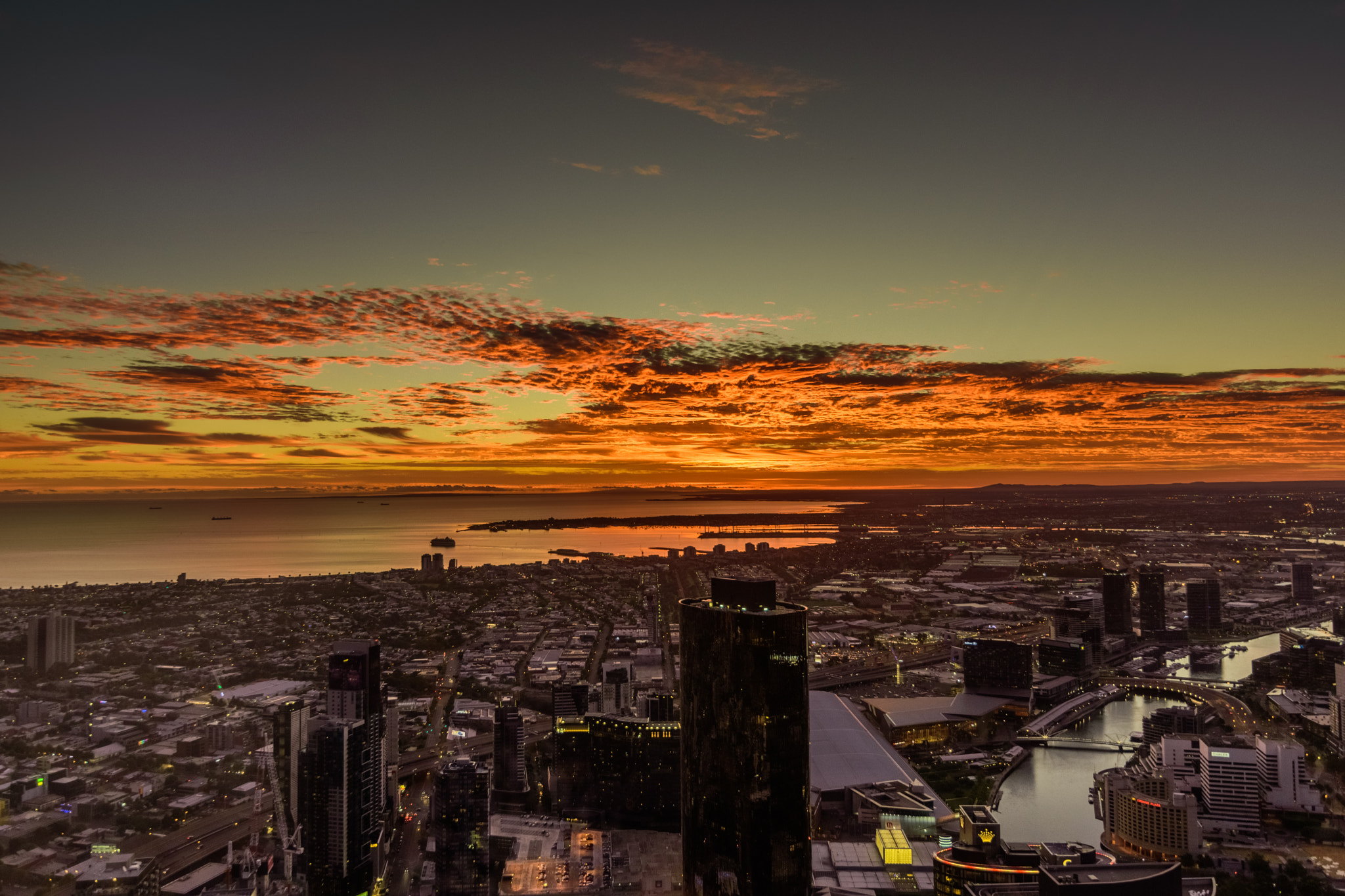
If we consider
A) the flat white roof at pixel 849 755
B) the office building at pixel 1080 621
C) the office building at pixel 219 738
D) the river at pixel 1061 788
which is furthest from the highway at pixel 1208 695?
the office building at pixel 219 738

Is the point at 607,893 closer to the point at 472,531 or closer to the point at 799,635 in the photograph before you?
the point at 799,635

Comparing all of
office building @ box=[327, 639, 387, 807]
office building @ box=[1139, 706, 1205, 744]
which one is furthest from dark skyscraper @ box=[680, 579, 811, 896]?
office building @ box=[1139, 706, 1205, 744]

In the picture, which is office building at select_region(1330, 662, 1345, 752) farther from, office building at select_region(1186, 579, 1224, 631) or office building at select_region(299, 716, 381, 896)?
office building at select_region(299, 716, 381, 896)

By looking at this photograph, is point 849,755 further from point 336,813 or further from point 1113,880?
point 336,813

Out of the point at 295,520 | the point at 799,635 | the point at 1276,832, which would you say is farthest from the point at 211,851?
the point at 295,520

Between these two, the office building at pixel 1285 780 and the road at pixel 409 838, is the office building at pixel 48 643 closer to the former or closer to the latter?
the road at pixel 409 838
